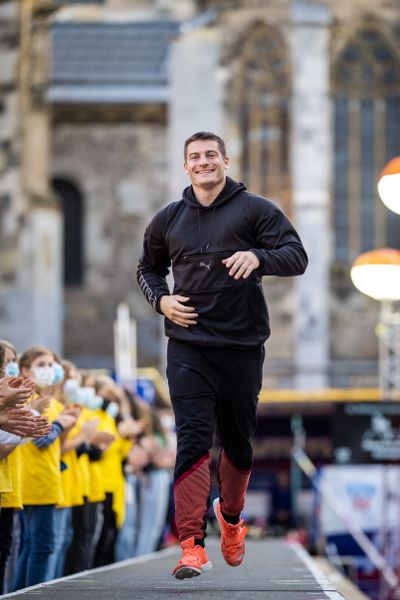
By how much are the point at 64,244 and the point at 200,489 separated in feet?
98.4

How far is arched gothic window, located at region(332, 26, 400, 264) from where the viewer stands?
122ft

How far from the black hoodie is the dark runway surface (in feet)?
3.71

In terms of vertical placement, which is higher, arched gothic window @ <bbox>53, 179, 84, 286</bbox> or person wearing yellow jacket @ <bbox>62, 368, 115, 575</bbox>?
arched gothic window @ <bbox>53, 179, 84, 286</bbox>

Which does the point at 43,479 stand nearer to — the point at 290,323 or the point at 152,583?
the point at 152,583

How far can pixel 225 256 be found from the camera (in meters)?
7.76

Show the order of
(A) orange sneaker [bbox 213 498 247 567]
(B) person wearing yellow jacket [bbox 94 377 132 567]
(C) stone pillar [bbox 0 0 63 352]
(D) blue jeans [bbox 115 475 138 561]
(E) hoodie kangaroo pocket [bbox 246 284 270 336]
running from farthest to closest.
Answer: (C) stone pillar [bbox 0 0 63 352], (D) blue jeans [bbox 115 475 138 561], (B) person wearing yellow jacket [bbox 94 377 132 567], (A) orange sneaker [bbox 213 498 247 567], (E) hoodie kangaroo pocket [bbox 246 284 270 336]

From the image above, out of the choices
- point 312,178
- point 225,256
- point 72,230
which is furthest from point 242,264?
point 72,230

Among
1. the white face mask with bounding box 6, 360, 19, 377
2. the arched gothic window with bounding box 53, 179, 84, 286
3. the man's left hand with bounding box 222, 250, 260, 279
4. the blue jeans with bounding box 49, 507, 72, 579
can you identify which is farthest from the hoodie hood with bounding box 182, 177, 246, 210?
the arched gothic window with bounding box 53, 179, 84, 286

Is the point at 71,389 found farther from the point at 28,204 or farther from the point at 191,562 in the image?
the point at 28,204

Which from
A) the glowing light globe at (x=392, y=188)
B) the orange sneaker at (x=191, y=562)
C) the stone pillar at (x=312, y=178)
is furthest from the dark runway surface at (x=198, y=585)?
the stone pillar at (x=312, y=178)

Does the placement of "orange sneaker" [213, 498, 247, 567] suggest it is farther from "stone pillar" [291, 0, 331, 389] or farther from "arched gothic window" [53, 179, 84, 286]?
"arched gothic window" [53, 179, 84, 286]

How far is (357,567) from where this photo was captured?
22375 mm

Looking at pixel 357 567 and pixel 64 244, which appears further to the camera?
pixel 64 244

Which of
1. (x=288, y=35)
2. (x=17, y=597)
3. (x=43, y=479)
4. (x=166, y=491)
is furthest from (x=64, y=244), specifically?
(x=17, y=597)
